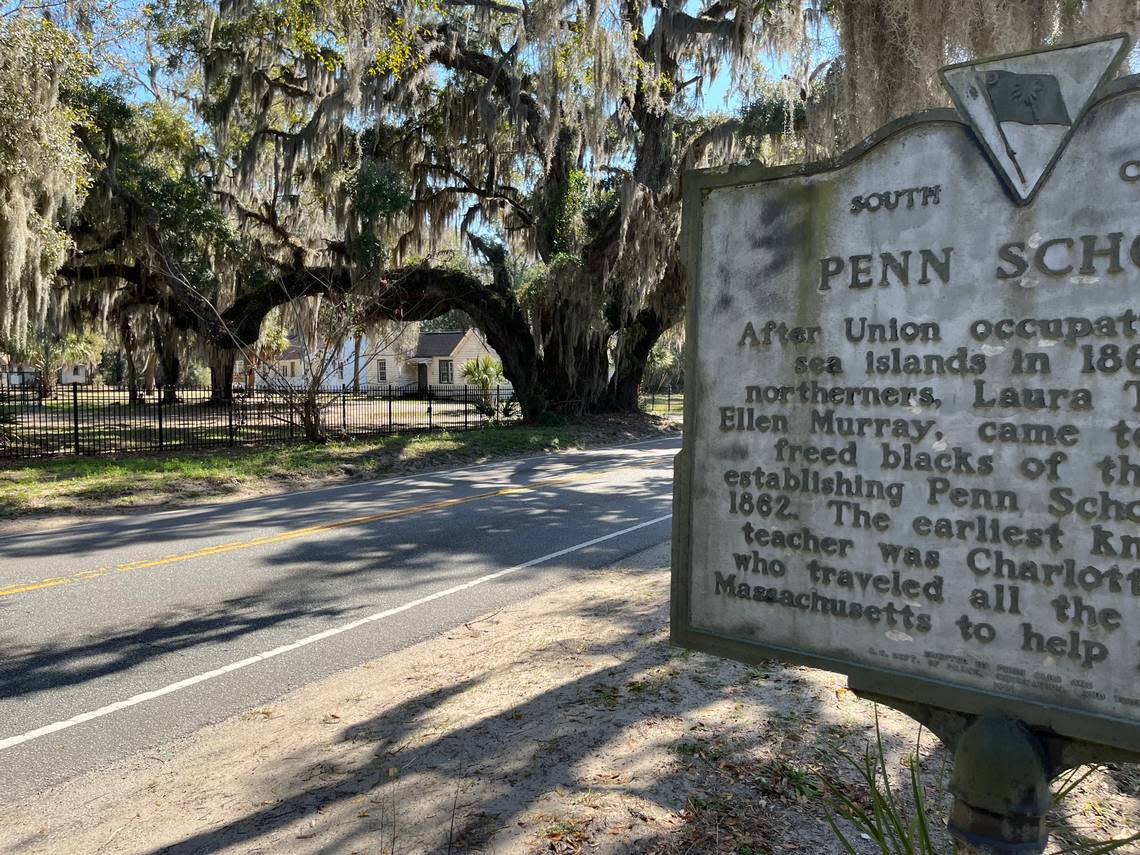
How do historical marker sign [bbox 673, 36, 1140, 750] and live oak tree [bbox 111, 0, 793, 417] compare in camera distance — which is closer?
historical marker sign [bbox 673, 36, 1140, 750]

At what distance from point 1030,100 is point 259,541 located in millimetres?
8890

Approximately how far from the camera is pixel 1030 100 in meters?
2.39

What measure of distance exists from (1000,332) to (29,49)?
15.2m

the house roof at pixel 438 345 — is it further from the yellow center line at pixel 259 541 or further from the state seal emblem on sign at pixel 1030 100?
the state seal emblem on sign at pixel 1030 100

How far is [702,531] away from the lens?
297 cm

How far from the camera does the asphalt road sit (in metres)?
4.94

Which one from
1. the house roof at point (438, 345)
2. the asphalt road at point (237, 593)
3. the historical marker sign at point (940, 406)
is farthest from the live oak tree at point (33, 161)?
the house roof at point (438, 345)

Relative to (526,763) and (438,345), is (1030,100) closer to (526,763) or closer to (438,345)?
(526,763)

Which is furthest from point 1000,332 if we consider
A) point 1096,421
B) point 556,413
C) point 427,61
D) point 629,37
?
point 556,413

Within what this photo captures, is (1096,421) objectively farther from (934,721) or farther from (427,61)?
(427,61)

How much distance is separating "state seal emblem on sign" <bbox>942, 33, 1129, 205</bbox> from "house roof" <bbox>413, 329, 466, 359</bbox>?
55592 mm

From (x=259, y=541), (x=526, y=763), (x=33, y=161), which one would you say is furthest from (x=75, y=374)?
(x=526, y=763)

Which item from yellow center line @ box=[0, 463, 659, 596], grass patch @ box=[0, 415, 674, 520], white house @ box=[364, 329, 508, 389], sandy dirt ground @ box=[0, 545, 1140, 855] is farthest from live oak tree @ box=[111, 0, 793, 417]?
white house @ box=[364, 329, 508, 389]

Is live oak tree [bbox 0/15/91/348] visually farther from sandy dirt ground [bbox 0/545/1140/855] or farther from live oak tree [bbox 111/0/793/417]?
sandy dirt ground [bbox 0/545/1140/855]
